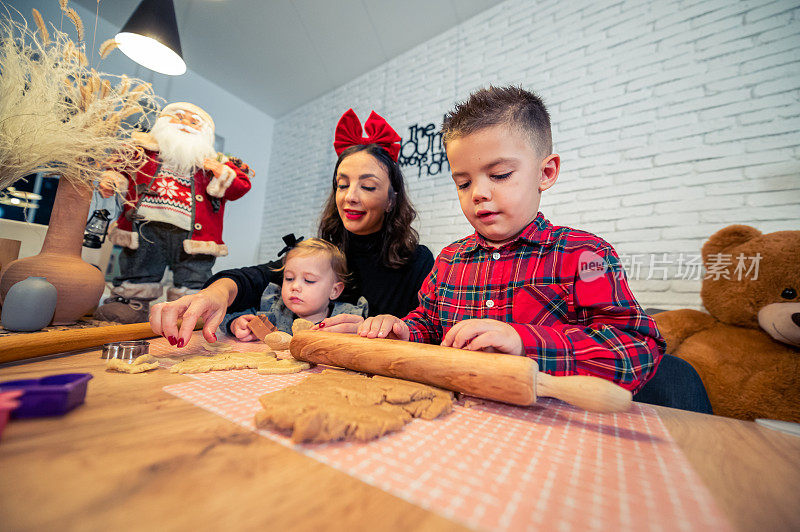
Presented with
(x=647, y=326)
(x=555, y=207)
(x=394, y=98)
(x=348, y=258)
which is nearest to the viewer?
(x=647, y=326)

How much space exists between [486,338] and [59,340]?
0.73 m

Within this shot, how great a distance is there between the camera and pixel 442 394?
44cm

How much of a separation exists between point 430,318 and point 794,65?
216 centimetres

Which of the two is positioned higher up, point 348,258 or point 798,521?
point 348,258

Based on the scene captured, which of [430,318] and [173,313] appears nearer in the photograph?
[173,313]

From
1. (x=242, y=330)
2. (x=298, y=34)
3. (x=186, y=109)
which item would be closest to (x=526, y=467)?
(x=242, y=330)

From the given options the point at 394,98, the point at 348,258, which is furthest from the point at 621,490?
the point at 394,98

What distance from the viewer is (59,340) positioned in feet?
1.84

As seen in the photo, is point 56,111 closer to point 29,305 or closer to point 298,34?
point 29,305

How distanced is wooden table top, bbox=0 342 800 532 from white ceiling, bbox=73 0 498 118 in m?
3.21

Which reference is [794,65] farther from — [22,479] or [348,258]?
[22,479]

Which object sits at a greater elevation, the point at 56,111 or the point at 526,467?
the point at 56,111

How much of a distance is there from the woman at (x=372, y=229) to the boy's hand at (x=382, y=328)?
55cm

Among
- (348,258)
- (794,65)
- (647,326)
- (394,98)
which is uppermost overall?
(394,98)
